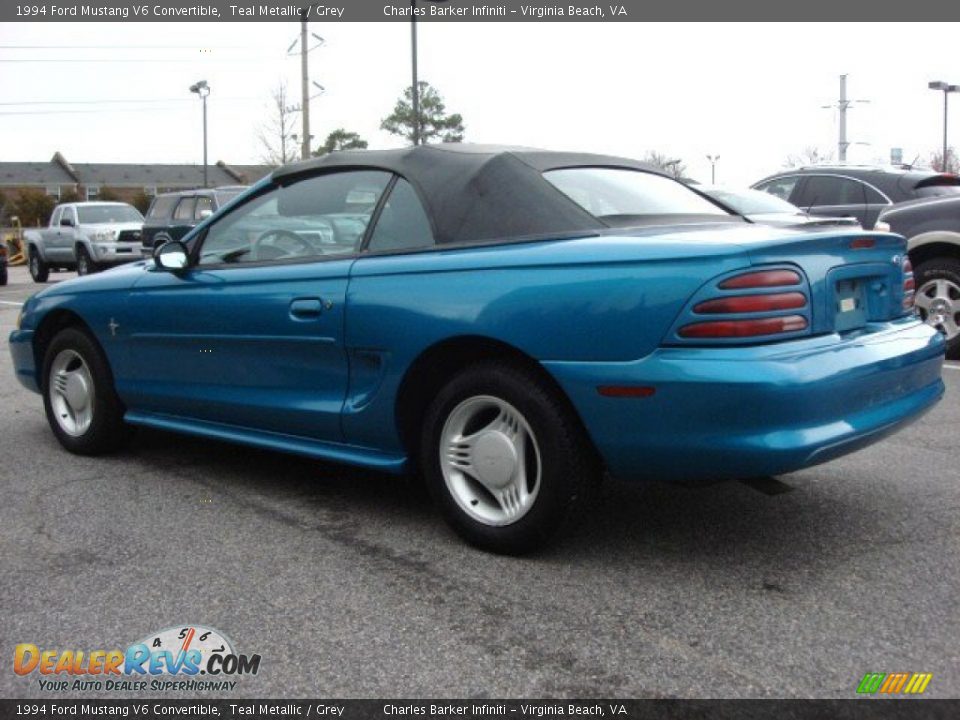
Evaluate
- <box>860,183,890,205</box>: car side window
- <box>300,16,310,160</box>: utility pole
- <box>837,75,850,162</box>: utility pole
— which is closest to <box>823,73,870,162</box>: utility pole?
<box>837,75,850,162</box>: utility pole

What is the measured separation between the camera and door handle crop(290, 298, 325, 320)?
403 cm

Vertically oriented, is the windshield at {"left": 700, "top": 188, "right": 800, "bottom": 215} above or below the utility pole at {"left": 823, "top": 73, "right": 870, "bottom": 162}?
below

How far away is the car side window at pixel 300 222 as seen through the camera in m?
4.19

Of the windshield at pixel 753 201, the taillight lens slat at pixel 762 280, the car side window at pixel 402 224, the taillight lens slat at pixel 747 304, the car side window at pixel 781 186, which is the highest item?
the car side window at pixel 781 186

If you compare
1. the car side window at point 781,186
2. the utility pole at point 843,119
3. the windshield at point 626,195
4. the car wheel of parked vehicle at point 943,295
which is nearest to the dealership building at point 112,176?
A: the utility pole at point 843,119

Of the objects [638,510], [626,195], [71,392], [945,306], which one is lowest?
[638,510]

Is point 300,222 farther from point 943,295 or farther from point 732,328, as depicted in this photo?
point 943,295

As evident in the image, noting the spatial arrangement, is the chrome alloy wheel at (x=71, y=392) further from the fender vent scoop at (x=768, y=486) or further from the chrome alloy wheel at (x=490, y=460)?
the fender vent scoop at (x=768, y=486)

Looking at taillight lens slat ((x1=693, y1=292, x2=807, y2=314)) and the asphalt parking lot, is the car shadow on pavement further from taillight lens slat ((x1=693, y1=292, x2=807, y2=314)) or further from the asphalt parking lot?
taillight lens slat ((x1=693, y1=292, x2=807, y2=314))

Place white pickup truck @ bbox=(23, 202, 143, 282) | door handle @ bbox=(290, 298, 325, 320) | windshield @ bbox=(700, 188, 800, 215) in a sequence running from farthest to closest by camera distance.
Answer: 1. white pickup truck @ bbox=(23, 202, 143, 282)
2. windshield @ bbox=(700, 188, 800, 215)
3. door handle @ bbox=(290, 298, 325, 320)

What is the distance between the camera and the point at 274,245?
4500mm

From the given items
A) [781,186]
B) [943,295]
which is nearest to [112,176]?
[781,186]

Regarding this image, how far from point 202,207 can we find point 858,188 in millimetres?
12133

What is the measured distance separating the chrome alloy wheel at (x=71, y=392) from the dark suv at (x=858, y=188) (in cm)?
799
